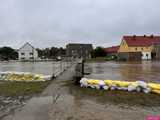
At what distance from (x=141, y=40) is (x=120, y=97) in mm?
62368

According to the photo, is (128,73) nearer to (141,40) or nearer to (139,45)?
(139,45)

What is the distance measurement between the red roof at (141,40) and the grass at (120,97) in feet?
193

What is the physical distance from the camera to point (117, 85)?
1060 centimetres

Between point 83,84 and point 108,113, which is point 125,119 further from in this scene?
point 83,84

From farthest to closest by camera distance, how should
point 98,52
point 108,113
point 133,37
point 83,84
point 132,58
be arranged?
point 98,52
point 133,37
point 132,58
point 83,84
point 108,113

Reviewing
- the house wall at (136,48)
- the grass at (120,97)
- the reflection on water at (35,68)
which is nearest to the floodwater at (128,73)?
the reflection on water at (35,68)

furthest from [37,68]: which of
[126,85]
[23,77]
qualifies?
[126,85]

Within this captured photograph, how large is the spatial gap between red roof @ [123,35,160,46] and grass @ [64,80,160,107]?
2316 inches

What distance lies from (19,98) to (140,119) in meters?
5.16

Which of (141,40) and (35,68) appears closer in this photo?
(35,68)

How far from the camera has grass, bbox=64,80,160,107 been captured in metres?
8.03

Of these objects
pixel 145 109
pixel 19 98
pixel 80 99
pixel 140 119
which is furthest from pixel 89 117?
pixel 19 98

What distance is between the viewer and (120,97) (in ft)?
29.2

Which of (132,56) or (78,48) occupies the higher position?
(78,48)
